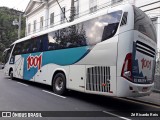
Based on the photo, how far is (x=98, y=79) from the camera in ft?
28.2

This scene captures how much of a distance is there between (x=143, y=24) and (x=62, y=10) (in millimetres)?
14336

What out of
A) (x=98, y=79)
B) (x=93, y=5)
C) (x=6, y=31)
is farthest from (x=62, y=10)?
(x=6, y=31)

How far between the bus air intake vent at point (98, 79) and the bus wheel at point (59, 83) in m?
1.90

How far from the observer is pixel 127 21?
26.2 ft

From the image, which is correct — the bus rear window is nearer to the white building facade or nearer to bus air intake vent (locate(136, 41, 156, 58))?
bus air intake vent (locate(136, 41, 156, 58))

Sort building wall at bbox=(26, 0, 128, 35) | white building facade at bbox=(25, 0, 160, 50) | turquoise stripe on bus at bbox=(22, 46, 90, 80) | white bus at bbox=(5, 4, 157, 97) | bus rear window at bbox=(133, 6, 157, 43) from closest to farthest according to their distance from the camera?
white bus at bbox=(5, 4, 157, 97) < bus rear window at bbox=(133, 6, 157, 43) < turquoise stripe on bus at bbox=(22, 46, 90, 80) < white building facade at bbox=(25, 0, 160, 50) < building wall at bbox=(26, 0, 128, 35)

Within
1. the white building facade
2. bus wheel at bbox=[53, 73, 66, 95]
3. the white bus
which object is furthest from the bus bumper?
the white building facade

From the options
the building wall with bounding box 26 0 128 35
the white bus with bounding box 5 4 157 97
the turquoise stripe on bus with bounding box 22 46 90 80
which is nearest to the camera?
the white bus with bounding box 5 4 157 97

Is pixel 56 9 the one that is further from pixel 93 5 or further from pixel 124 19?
pixel 124 19

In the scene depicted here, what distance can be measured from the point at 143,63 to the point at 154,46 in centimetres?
126

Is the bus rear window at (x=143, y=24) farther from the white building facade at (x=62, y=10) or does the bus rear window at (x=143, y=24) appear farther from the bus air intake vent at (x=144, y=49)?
the white building facade at (x=62, y=10)

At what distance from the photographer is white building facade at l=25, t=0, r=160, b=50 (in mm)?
14686

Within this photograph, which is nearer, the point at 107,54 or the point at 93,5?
the point at 107,54

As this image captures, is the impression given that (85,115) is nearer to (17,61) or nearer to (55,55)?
(55,55)
